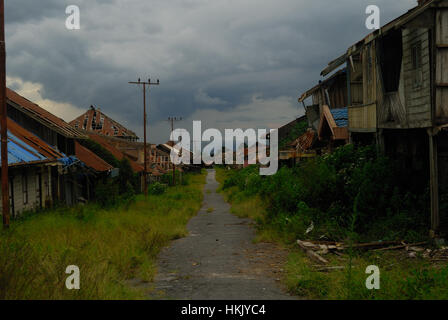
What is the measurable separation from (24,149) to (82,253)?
9.99m

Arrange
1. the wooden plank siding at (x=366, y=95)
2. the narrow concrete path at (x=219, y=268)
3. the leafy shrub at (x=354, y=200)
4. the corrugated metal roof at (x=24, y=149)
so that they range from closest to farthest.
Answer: the narrow concrete path at (x=219, y=268)
the leafy shrub at (x=354, y=200)
the wooden plank siding at (x=366, y=95)
the corrugated metal roof at (x=24, y=149)

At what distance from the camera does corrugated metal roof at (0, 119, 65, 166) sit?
49.4ft

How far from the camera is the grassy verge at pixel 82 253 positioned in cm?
604

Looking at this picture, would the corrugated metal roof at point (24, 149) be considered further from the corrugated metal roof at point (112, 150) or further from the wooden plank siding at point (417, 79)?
the corrugated metal roof at point (112, 150)

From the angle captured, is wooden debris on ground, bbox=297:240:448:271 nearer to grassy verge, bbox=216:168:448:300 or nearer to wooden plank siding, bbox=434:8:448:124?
grassy verge, bbox=216:168:448:300

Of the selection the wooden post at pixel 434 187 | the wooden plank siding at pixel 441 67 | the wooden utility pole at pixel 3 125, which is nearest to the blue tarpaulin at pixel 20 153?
the wooden utility pole at pixel 3 125

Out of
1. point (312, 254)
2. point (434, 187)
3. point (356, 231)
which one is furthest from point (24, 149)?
point (434, 187)

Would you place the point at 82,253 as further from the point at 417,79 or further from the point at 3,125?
the point at 417,79

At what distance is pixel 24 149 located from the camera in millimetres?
17031

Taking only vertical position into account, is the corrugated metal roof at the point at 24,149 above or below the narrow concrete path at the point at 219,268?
above

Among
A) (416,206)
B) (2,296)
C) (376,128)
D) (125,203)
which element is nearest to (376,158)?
(376,128)

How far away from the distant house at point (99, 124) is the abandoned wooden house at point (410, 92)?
46108 mm

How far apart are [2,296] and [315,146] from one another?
1750cm
